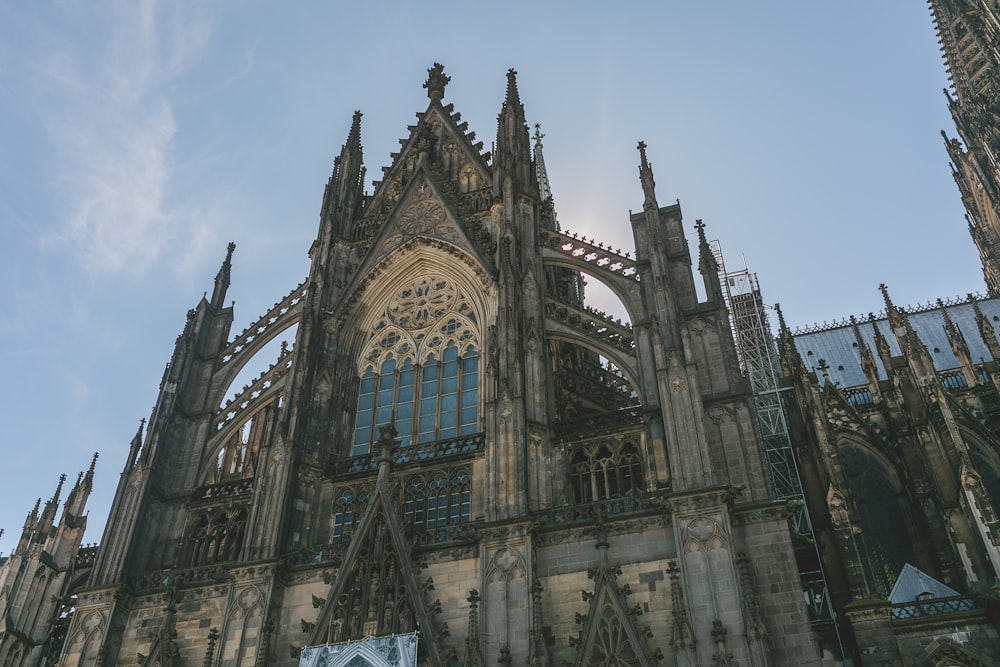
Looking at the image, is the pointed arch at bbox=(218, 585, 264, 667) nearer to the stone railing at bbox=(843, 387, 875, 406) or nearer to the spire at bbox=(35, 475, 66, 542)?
the spire at bbox=(35, 475, 66, 542)

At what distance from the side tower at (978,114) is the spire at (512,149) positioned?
32.6 m

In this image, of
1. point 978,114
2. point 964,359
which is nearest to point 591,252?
point 964,359

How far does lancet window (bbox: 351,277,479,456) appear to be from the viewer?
85.1ft

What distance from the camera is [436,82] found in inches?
1407

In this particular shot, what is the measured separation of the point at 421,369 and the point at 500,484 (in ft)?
21.4

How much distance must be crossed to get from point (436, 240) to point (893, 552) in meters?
18.4

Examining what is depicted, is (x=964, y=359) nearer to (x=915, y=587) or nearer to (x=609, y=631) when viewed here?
(x=915, y=587)

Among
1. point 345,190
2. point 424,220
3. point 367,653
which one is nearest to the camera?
point 367,653

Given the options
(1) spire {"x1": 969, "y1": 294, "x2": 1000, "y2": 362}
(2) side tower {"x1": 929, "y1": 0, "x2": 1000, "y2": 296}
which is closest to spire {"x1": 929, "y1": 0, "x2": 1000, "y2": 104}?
(2) side tower {"x1": 929, "y1": 0, "x2": 1000, "y2": 296}

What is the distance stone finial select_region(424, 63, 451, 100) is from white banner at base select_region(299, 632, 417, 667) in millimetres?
21699

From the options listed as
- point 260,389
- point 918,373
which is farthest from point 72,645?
point 918,373

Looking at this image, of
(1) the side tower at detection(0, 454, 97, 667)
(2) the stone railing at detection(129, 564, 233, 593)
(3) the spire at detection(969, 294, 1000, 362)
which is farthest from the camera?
(3) the spire at detection(969, 294, 1000, 362)

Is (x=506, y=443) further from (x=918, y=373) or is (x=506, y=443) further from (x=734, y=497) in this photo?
(x=918, y=373)

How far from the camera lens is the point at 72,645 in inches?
878
